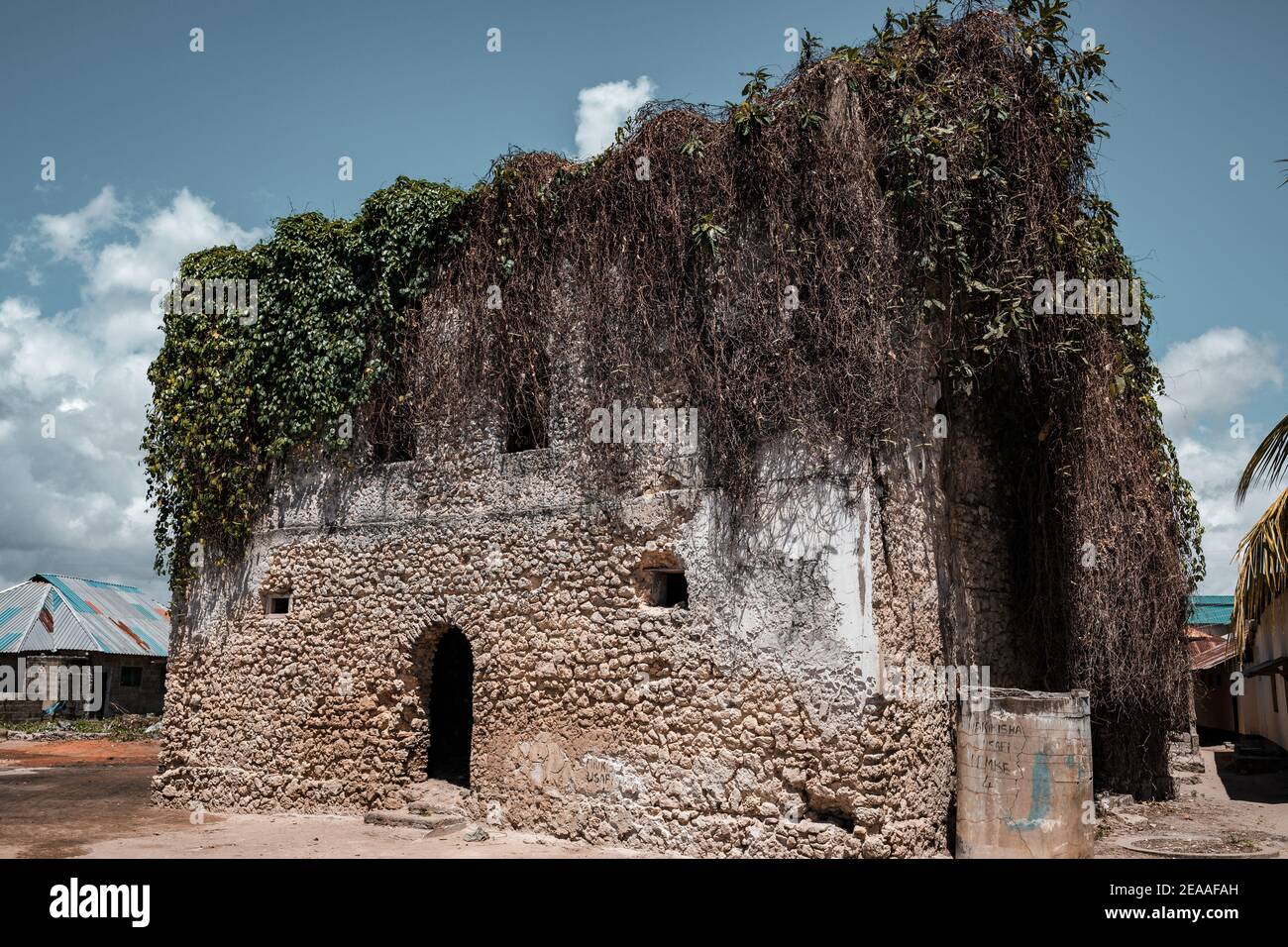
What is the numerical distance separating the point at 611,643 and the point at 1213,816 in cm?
738

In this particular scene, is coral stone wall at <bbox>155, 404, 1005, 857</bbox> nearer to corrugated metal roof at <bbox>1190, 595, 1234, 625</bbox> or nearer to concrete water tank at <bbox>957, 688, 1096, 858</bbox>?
concrete water tank at <bbox>957, 688, 1096, 858</bbox>

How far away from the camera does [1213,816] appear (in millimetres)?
11547

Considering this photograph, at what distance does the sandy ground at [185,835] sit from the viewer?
9.74 metres

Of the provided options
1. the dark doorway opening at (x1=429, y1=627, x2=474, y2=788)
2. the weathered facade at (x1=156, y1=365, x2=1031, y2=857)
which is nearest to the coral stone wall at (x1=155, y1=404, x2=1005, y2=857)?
the weathered facade at (x1=156, y1=365, x2=1031, y2=857)

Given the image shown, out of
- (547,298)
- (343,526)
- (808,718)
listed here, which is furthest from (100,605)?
(808,718)

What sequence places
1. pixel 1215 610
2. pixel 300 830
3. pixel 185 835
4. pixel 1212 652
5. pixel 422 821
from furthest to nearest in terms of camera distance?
pixel 1215 610, pixel 1212 652, pixel 300 830, pixel 185 835, pixel 422 821

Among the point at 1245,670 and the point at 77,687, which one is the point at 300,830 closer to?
the point at 1245,670

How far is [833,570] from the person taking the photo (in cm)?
908

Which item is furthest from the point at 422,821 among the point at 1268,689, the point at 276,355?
the point at 1268,689

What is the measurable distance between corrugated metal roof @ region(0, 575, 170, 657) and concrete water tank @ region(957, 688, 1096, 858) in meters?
24.2

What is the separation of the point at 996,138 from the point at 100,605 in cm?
3017

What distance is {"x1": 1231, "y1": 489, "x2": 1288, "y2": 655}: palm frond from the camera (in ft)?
40.5

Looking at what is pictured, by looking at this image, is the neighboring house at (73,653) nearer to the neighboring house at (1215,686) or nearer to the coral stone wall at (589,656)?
the coral stone wall at (589,656)

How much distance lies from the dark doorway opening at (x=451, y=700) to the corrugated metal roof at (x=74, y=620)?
56.1 feet
